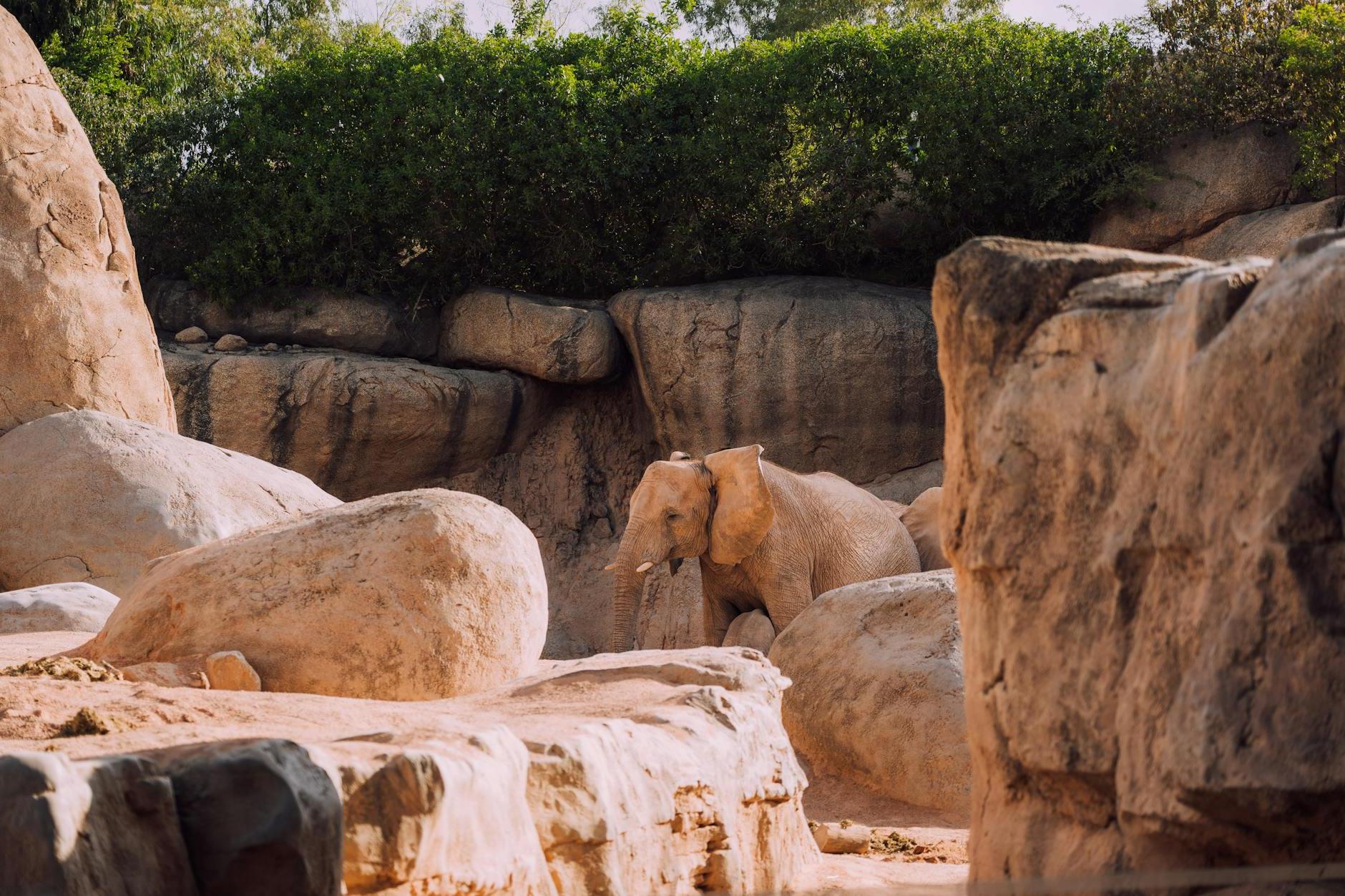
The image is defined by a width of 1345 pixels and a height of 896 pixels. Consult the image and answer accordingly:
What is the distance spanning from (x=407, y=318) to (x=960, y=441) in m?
14.4

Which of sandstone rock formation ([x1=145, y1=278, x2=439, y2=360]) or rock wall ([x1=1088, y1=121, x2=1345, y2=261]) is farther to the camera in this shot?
sandstone rock formation ([x1=145, y1=278, x2=439, y2=360])

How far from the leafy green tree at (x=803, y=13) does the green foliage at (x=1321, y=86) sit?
10166 mm

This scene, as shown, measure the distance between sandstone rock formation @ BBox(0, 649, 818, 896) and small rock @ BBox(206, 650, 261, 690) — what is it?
0.49m

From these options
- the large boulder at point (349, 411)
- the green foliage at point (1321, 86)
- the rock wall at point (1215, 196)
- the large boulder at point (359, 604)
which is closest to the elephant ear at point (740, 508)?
the large boulder at point (349, 411)

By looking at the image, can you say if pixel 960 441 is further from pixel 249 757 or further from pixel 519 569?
pixel 519 569

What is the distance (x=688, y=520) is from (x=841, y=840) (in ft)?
18.2

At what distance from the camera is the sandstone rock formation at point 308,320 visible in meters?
17.2

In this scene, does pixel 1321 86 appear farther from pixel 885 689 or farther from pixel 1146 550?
pixel 1146 550

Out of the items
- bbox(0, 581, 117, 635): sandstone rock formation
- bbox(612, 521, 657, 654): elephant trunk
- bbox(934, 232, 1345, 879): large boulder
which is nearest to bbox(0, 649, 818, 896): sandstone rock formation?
bbox(934, 232, 1345, 879): large boulder

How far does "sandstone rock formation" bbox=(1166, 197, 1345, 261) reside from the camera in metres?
14.2

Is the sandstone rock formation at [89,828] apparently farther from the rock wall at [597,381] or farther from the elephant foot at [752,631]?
the rock wall at [597,381]

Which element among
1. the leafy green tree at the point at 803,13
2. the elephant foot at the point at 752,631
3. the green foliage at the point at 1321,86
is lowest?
the elephant foot at the point at 752,631

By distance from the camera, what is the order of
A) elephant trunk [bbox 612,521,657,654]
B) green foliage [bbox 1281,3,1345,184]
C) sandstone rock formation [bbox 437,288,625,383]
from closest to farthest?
elephant trunk [bbox 612,521,657,654], green foliage [bbox 1281,3,1345,184], sandstone rock formation [bbox 437,288,625,383]

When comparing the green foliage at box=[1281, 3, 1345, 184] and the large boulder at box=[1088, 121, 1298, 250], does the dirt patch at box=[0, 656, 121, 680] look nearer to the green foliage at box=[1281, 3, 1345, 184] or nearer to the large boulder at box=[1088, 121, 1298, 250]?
the large boulder at box=[1088, 121, 1298, 250]
